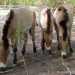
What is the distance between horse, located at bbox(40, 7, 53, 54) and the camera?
29.7 ft

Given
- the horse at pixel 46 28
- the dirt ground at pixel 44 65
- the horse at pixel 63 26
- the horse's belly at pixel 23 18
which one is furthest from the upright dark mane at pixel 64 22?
the horse's belly at pixel 23 18

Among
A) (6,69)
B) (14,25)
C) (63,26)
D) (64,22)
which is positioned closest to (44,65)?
(6,69)

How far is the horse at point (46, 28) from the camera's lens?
357 inches

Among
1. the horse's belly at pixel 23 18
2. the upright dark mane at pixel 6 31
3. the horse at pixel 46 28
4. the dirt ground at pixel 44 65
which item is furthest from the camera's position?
the horse at pixel 46 28

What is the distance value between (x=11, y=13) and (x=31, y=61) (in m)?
1.30

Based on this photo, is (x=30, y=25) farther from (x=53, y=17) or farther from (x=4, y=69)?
(x=4, y=69)

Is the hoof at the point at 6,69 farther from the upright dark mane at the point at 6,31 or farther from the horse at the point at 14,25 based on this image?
the upright dark mane at the point at 6,31

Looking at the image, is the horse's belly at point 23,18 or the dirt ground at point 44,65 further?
the horse's belly at point 23,18

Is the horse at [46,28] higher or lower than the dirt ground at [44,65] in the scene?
higher

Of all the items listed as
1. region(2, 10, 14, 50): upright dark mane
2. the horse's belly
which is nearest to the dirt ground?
region(2, 10, 14, 50): upright dark mane

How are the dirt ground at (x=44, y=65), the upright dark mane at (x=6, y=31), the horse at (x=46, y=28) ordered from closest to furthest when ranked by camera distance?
the dirt ground at (x=44, y=65) → the upright dark mane at (x=6, y=31) → the horse at (x=46, y=28)

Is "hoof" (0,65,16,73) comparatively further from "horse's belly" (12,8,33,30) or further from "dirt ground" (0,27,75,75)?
"horse's belly" (12,8,33,30)

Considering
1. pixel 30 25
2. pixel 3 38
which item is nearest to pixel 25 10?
pixel 30 25

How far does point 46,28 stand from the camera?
9164mm
